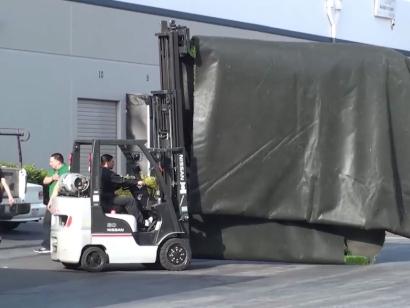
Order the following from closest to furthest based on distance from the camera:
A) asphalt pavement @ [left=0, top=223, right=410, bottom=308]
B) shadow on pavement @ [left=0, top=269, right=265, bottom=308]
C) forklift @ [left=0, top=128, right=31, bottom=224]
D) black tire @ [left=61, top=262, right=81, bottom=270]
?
asphalt pavement @ [left=0, top=223, right=410, bottom=308]
shadow on pavement @ [left=0, top=269, right=265, bottom=308]
black tire @ [left=61, top=262, right=81, bottom=270]
forklift @ [left=0, top=128, right=31, bottom=224]

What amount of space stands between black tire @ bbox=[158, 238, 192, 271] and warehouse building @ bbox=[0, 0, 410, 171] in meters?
10.6

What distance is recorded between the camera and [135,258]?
12.7 m

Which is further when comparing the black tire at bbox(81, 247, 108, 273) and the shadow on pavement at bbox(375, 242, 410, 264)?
the shadow on pavement at bbox(375, 242, 410, 264)

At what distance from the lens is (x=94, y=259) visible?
41.7 ft

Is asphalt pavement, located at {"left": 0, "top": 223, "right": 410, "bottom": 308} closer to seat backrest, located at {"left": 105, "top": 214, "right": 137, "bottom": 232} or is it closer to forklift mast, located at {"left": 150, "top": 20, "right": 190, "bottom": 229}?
seat backrest, located at {"left": 105, "top": 214, "right": 137, "bottom": 232}

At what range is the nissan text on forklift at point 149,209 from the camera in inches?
496

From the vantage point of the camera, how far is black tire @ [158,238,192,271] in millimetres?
12859

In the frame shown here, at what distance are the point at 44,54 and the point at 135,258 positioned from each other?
11775 millimetres

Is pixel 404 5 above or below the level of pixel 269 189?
above

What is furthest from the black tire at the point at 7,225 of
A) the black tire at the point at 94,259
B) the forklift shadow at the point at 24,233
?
the black tire at the point at 94,259

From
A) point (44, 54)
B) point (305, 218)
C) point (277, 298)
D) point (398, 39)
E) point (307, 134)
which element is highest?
point (398, 39)

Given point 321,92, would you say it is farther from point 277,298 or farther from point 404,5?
point 404,5

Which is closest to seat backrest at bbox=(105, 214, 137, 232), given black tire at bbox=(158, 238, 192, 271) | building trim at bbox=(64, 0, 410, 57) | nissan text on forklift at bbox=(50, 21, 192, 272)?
nissan text on forklift at bbox=(50, 21, 192, 272)

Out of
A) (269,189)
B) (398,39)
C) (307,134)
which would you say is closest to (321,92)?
(307,134)
